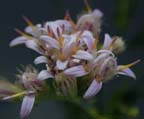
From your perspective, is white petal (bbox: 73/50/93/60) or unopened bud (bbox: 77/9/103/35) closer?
white petal (bbox: 73/50/93/60)

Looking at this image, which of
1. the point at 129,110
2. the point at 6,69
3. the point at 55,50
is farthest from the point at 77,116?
the point at 6,69

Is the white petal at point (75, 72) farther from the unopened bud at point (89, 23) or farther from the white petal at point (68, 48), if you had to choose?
the unopened bud at point (89, 23)

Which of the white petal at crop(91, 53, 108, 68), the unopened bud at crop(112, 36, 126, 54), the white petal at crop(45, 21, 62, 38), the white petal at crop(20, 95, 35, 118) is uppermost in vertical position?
the white petal at crop(45, 21, 62, 38)

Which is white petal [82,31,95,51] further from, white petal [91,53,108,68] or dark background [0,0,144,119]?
dark background [0,0,144,119]

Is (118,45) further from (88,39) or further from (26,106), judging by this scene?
(26,106)

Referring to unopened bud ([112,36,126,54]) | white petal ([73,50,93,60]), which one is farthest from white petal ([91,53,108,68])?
unopened bud ([112,36,126,54])

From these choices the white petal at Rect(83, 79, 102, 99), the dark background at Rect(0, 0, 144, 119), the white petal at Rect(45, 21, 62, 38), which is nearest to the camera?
the white petal at Rect(83, 79, 102, 99)

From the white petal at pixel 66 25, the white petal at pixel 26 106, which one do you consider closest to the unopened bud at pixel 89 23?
the white petal at pixel 66 25
